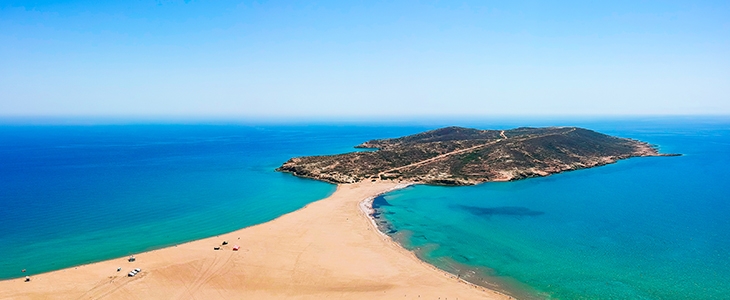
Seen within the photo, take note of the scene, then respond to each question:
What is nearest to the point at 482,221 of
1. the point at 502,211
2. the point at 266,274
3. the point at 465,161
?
the point at 502,211

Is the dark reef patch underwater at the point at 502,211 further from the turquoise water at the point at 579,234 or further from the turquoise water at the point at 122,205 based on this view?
the turquoise water at the point at 122,205

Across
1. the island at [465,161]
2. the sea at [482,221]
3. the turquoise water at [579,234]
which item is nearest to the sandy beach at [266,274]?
the sea at [482,221]

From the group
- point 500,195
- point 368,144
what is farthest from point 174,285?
point 368,144

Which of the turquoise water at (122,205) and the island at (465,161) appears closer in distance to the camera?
the turquoise water at (122,205)

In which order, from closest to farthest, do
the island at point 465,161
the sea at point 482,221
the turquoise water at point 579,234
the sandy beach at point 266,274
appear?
the sandy beach at point 266,274 < the turquoise water at point 579,234 < the sea at point 482,221 < the island at point 465,161

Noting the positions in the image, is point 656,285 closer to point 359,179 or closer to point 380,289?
point 380,289

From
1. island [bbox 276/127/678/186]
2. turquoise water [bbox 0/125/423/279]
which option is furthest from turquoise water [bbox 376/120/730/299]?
turquoise water [bbox 0/125/423/279]

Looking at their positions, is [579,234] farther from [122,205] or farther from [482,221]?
[122,205]
